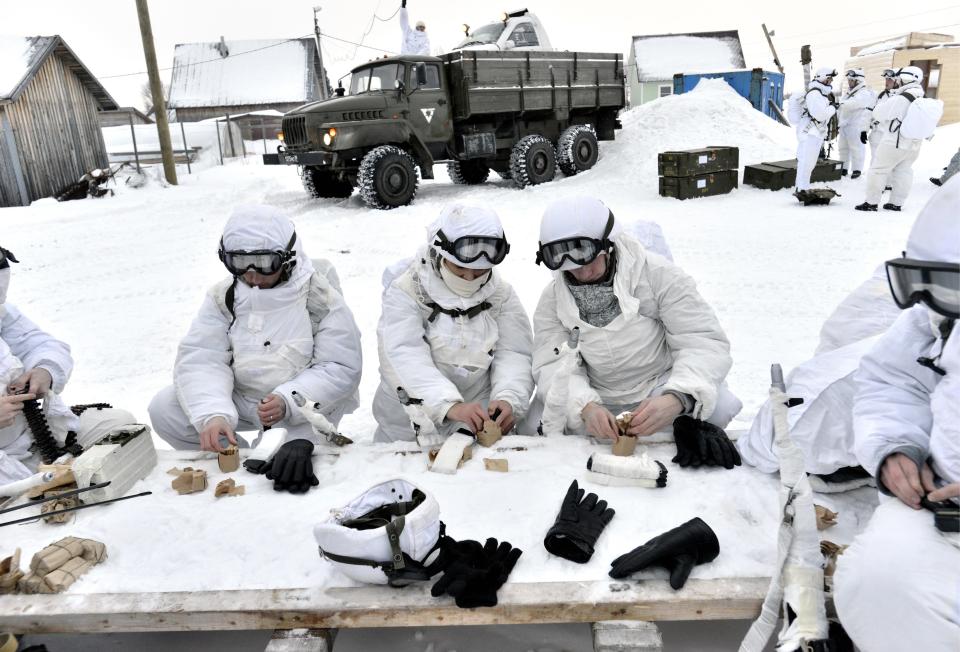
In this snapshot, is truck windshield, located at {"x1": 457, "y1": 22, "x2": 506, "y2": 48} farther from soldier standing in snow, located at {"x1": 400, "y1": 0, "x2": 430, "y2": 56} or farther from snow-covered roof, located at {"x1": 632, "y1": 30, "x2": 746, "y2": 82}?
snow-covered roof, located at {"x1": 632, "y1": 30, "x2": 746, "y2": 82}

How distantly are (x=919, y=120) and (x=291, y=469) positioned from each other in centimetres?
907

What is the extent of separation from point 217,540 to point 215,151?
24026 mm

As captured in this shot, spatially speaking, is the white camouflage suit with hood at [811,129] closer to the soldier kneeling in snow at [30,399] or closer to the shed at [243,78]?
the soldier kneeling in snow at [30,399]

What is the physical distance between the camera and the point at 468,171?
1333cm

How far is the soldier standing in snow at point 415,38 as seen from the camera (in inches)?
500

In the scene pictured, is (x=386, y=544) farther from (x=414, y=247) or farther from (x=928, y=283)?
(x=414, y=247)

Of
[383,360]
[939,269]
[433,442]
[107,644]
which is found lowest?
[107,644]

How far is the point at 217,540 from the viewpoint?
7.04 feet

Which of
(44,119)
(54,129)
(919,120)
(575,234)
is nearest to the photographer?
(575,234)

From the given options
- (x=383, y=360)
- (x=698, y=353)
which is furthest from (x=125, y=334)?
(x=698, y=353)

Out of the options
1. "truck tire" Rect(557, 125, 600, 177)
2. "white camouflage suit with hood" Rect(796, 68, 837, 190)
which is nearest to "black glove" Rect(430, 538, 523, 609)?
"white camouflage suit with hood" Rect(796, 68, 837, 190)

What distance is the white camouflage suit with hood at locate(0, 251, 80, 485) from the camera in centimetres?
277

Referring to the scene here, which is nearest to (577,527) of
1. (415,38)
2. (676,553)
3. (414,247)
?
(676,553)

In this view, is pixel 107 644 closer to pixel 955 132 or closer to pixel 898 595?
pixel 898 595
